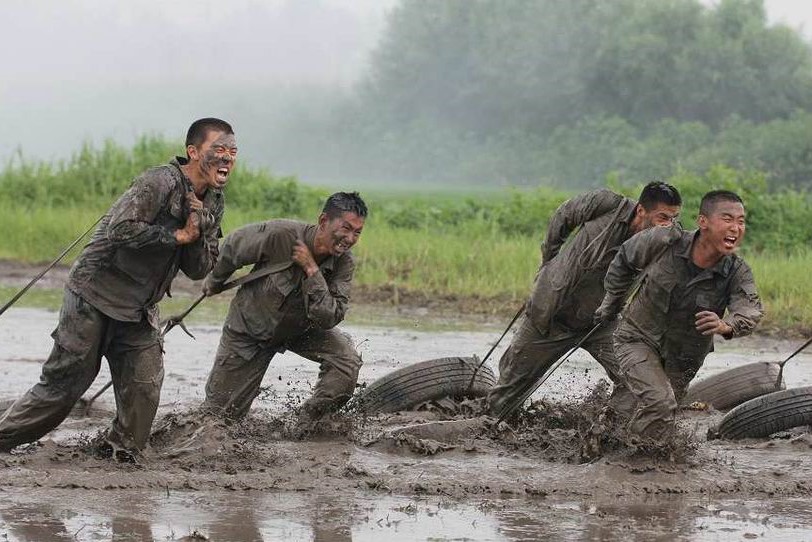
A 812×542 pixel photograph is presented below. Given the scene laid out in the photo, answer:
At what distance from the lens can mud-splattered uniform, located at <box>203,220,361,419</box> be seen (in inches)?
351

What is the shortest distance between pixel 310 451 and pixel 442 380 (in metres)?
1.73

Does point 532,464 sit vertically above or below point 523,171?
below

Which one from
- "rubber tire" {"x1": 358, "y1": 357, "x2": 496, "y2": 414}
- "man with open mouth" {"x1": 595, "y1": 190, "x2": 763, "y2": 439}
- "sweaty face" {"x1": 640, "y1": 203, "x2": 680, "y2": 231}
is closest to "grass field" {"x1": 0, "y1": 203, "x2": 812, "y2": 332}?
"rubber tire" {"x1": 358, "y1": 357, "x2": 496, "y2": 414}

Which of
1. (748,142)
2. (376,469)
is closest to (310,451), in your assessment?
(376,469)

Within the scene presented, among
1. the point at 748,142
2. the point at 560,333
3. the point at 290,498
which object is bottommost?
the point at 290,498

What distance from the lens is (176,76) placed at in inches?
2174

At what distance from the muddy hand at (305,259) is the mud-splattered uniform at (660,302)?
1.67m

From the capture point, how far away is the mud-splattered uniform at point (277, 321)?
8.91 metres

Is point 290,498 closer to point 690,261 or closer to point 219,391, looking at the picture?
point 219,391

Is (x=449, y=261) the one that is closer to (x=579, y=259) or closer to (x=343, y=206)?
(x=579, y=259)

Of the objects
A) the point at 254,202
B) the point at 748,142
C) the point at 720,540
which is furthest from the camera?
the point at 748,142

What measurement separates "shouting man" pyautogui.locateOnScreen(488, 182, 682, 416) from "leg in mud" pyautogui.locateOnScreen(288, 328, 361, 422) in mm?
1201

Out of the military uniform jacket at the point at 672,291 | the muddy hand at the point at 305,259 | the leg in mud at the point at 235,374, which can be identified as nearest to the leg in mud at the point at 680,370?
the military uniform jacket at the point at 672,291

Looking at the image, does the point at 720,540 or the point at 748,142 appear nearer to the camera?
the point at 720,540
